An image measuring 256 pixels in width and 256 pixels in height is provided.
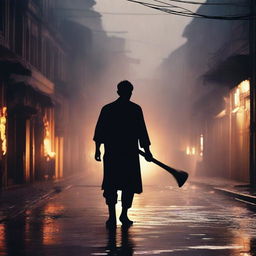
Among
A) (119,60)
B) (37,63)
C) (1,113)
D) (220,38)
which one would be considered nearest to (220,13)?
(220,38)

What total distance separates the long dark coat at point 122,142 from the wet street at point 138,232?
73 cm

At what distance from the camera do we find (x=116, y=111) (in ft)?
45.3

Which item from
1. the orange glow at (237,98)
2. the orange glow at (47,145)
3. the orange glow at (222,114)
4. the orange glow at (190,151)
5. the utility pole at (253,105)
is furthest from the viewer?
the orange glow at (190,151)

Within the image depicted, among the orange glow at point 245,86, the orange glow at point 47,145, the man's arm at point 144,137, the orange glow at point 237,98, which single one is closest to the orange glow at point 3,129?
the orange glow at point 47,145

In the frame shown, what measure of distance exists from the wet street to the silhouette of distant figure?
1.79 ft

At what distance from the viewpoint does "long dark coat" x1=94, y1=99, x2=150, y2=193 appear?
13.6 meters

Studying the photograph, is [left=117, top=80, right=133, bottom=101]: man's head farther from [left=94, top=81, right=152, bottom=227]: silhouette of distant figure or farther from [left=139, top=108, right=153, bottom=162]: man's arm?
[left=139, top=108, right=153, bottom=162]: man's arm

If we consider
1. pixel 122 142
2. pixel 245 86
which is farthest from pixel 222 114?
pixel 122 142

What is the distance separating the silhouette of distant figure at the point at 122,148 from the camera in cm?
1355

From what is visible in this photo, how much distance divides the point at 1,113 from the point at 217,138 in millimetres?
25957

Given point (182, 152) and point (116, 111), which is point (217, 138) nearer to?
point (182, 152)

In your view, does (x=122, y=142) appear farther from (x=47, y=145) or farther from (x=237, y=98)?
(x=47, y=145)

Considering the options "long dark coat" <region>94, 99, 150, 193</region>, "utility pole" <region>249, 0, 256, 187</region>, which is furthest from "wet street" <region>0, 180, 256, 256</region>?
"utility pole" <region>249, 0, 256, 187</region>

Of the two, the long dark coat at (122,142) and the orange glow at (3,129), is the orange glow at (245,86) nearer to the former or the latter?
the orange glow at (3,129)
